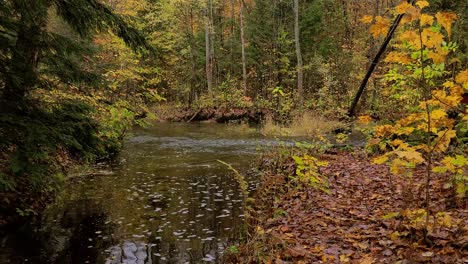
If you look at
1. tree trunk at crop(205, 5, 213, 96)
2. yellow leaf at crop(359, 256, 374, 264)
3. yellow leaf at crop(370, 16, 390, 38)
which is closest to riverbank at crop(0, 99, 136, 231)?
yellow leaf at crop(359, 256, 374, 264)

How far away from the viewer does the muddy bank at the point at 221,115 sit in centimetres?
2424

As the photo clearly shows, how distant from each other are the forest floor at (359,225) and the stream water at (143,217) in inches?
32.0

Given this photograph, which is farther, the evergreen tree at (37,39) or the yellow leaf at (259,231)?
the evergreen tree at (37,39)

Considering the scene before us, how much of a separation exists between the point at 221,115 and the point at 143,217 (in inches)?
756

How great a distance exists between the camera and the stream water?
17.6 ft

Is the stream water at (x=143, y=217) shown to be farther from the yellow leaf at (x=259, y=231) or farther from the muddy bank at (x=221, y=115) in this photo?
the muddy bank at (x=221, y=115)

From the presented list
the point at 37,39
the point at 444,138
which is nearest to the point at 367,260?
the point at 444,138

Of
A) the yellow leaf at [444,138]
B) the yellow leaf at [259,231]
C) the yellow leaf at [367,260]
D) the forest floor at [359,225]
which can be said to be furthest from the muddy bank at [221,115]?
the yellow leaf at [367,260]

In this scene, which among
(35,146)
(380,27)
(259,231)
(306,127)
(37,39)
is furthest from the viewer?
(306,127)

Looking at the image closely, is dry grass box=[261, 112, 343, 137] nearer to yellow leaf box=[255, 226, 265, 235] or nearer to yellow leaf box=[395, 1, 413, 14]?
yellow leaf box=[255, 226, 265, 235]

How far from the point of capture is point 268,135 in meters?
18.4

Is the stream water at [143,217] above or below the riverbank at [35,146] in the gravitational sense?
below

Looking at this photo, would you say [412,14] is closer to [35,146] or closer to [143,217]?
[35,146]

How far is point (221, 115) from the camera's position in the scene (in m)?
25.9
